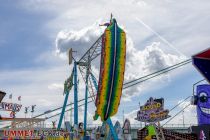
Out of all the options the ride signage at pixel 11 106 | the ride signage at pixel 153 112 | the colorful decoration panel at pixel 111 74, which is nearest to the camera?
the ride signage at pixel 153 112

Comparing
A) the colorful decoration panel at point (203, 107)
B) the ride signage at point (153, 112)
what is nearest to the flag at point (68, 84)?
the colorful decoration panel at point (203, 107)

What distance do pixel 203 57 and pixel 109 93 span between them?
888 inches

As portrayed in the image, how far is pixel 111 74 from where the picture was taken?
28.6m

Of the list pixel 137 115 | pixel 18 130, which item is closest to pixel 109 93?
pixel 137 115

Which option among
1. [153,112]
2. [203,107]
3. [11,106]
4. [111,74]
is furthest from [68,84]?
[153,112]

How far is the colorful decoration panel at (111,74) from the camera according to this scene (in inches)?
1112

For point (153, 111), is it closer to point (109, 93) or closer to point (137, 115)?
point (137, 115)

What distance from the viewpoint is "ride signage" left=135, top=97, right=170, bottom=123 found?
77.2 ft

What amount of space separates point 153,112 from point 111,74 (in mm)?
6066

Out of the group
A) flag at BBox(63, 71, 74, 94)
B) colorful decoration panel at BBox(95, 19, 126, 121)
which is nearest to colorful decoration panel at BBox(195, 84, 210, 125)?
flag at BBox(63, 71, 74, 94)

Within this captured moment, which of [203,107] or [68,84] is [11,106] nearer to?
[68,84]

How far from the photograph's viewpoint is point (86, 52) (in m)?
41.1

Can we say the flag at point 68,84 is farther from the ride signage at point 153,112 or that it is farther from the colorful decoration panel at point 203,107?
the ride signage at point 153,112

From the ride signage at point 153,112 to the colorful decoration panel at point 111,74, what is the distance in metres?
3.77
